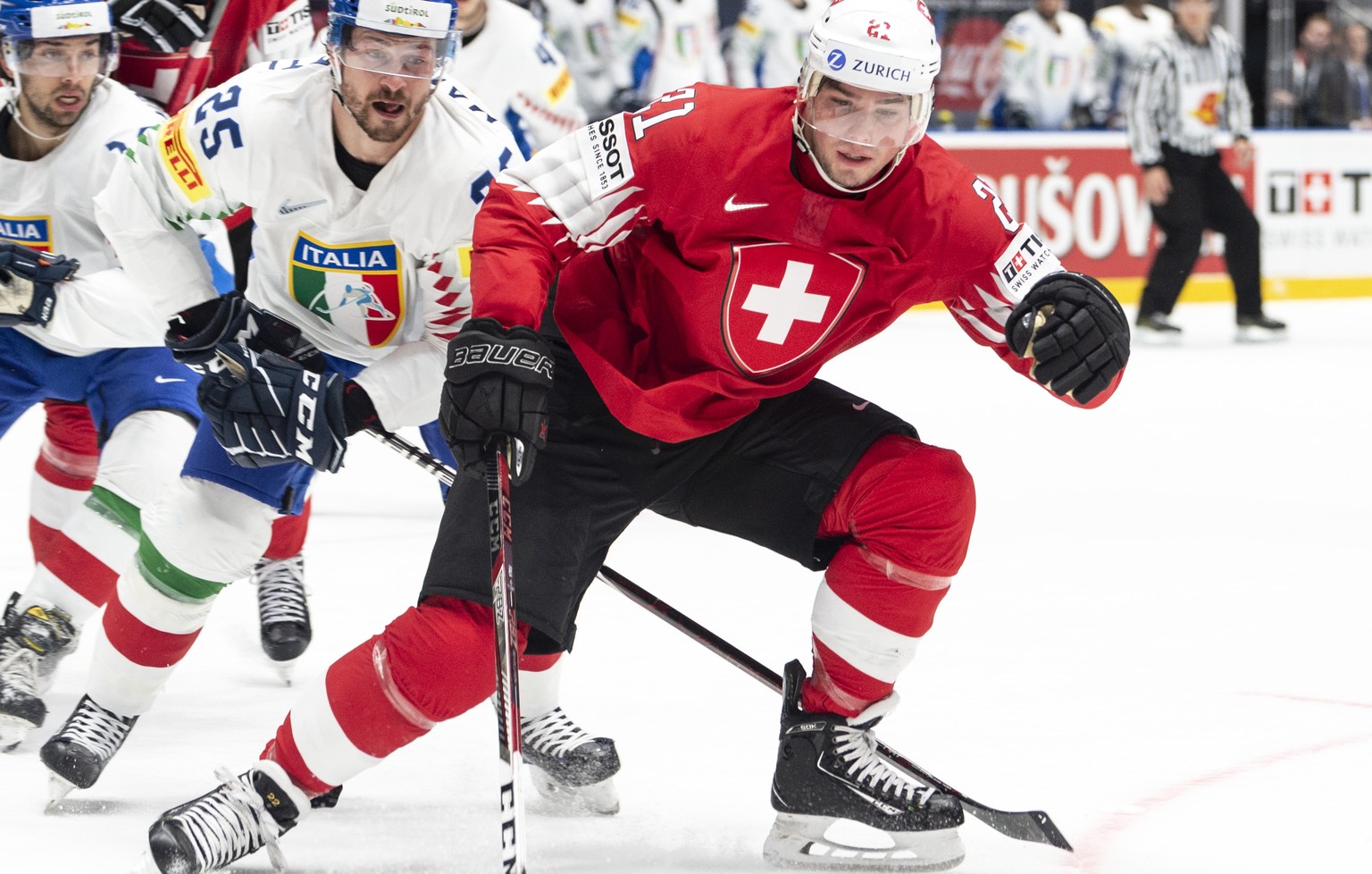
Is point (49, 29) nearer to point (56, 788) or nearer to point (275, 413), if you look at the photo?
point (275, 413)

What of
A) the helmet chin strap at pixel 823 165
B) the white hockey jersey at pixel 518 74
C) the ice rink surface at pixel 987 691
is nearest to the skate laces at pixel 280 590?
the ice rink surface at pixel 987 691

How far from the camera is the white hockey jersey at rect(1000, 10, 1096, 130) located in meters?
11.2

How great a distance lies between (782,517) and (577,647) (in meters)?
1.11

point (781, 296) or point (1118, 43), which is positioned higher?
point (781, 296)

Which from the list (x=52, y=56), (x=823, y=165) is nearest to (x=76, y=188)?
(x=52, y=56)

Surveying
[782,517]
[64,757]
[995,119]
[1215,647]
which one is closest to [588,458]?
[782,517]

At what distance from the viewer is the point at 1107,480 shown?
5.17 meters

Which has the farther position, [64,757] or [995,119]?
[995,119]

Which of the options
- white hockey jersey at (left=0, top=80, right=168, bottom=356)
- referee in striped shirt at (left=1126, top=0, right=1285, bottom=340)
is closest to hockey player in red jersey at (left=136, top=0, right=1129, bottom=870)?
white hockey jersey at (left=0, top=80, right=168, bottom=356)

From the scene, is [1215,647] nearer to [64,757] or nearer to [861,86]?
[861,86]

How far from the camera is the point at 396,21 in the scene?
8.20 ft

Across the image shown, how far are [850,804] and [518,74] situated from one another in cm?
330

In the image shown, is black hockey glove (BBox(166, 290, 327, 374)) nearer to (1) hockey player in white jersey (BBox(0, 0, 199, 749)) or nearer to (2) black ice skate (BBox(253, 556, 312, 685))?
(1) hockey player in white jersey (BBox(0, 0, 199, 749))

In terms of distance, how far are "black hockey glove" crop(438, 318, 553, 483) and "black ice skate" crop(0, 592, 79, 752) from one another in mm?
1035
